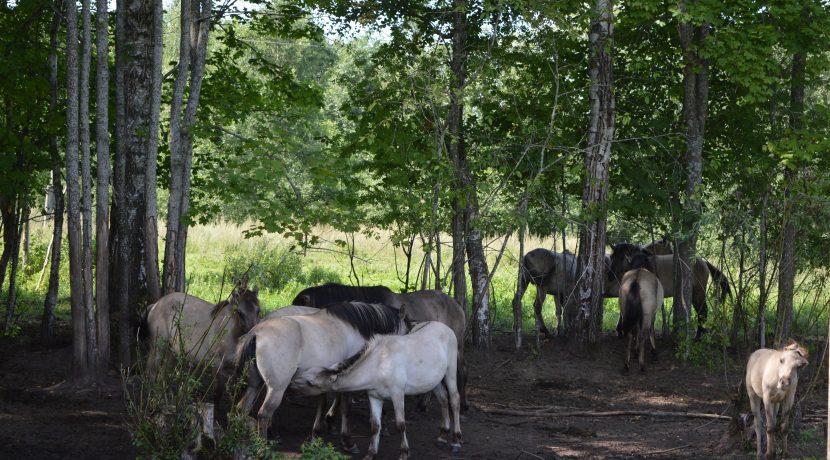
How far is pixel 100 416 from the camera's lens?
10258mm

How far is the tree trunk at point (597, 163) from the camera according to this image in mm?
15039

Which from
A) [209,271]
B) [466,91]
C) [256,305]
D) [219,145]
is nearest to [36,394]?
[256,305]

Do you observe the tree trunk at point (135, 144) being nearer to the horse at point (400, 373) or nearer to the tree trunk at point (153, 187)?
the tree trunk at point (153, 187)

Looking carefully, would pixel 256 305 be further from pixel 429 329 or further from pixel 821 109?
pixel 821 109

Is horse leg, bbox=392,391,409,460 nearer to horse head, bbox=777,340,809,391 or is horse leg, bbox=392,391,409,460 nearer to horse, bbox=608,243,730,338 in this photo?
horse head, bbox=777,340,809,391

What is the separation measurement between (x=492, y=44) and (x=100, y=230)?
20.6ft

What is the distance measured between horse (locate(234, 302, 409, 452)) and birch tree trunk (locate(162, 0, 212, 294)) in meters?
3.52

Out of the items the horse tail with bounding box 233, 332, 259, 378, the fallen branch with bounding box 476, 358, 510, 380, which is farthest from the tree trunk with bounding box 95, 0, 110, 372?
the fallen branch with bounding box 476, 358, 510, 380

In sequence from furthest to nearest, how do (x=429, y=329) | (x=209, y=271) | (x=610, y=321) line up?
(x=209, y=271)
(x=610, y=321)
(x=429, y=329)

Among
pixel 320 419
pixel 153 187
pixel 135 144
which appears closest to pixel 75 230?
pixel 153 187

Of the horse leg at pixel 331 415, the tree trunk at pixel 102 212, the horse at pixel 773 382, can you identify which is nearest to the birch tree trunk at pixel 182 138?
the tree trunk at pixel 102 212

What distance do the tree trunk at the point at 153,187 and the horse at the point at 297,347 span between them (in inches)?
131

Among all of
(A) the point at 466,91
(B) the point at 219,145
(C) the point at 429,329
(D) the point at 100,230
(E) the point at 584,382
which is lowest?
(E) the point at 584,382

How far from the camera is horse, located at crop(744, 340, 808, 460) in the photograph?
8.57 meters
